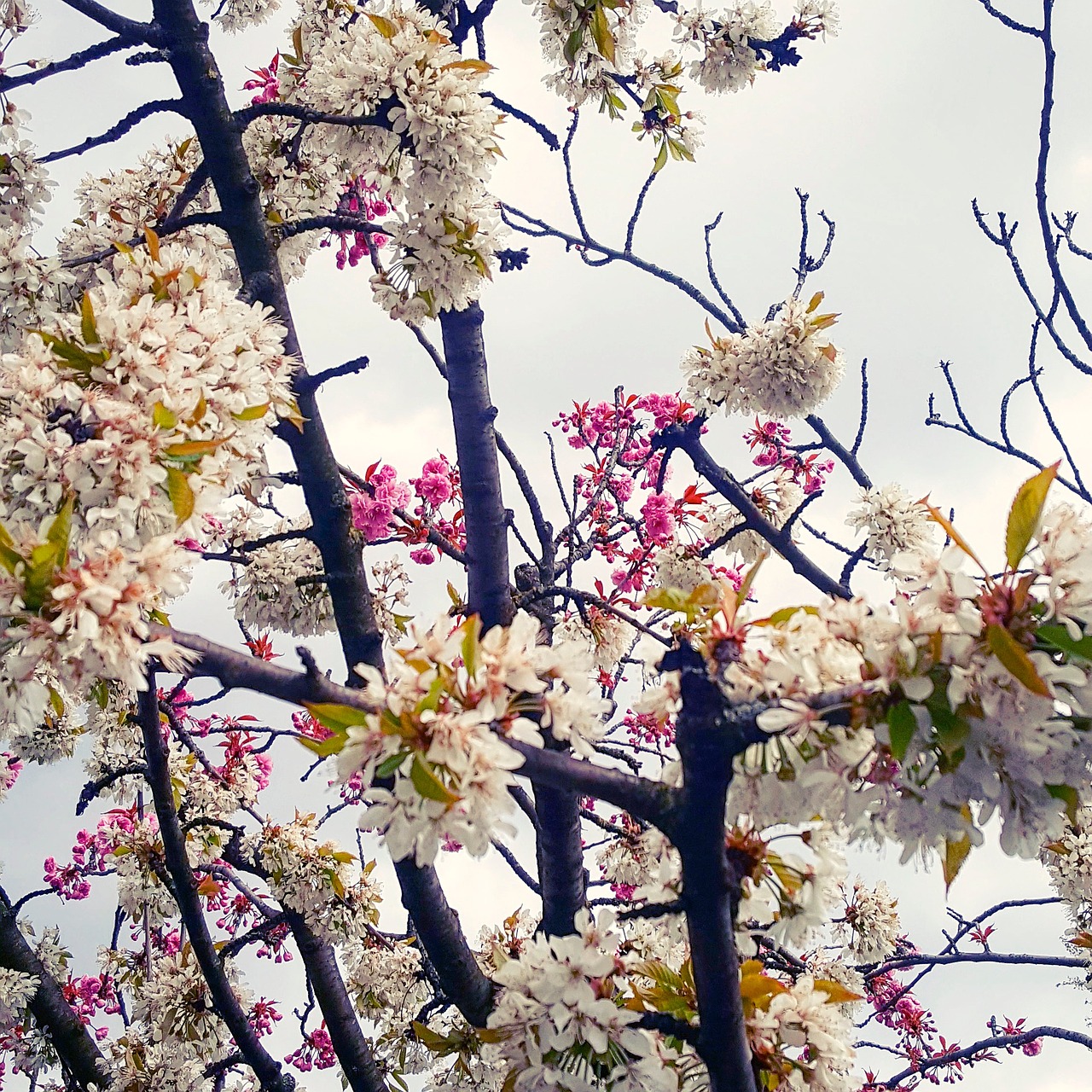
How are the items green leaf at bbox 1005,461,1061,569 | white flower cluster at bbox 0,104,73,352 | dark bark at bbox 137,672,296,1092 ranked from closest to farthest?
1. green leaf at bbox 1005,461,1061,569
2. white flower cluster at bbox 0,104,73,352
3. dark bark at bbox 137,672,296,1092

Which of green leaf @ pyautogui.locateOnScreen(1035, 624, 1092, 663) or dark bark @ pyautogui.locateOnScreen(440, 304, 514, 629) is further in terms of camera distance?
dark bark @ pyautogui.locateOnScreen(440, 304, 514, 629)

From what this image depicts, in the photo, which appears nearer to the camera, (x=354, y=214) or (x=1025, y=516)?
(x=1025, y=516)

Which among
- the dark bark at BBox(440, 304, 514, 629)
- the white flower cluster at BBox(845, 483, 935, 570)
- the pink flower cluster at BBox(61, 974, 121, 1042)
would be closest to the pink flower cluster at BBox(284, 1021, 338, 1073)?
the pink flower cluster at BBox(61, 974, 121, 1042)

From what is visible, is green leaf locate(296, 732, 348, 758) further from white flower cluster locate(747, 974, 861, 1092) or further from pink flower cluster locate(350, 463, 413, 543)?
pink flower cluster locate(350, 463, 413, 543)

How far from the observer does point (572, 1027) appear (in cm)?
140

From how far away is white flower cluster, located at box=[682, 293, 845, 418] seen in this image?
11.7ft

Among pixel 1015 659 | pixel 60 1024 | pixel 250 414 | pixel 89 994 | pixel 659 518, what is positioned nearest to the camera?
pixel 1015 659

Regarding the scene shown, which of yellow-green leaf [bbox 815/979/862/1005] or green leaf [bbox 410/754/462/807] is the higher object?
yellow-green leaf [bbox 815/979/862/1005]

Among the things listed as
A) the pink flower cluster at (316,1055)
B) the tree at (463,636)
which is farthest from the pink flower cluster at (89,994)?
the pink flower cluster at (316,1055)

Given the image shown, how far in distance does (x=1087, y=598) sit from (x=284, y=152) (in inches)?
113

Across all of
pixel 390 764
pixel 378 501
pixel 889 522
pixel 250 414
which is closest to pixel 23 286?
pixel 250 414

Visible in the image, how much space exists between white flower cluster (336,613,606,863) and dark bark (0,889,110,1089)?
4.34 meters

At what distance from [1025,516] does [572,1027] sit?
114 centimetres

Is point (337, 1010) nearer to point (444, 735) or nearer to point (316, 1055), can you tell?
point (316, 1055)
